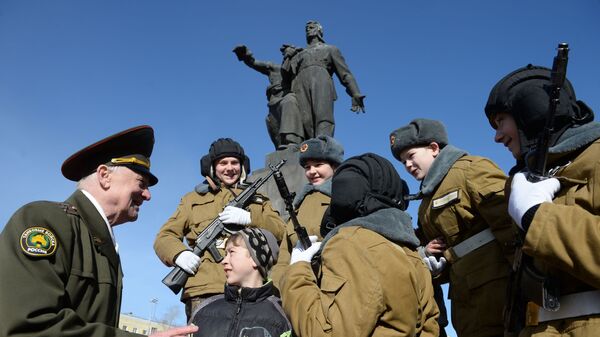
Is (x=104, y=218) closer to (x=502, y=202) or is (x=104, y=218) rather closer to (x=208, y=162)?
(x=502, y=202)

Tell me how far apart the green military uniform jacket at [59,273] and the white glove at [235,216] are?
10.0ft

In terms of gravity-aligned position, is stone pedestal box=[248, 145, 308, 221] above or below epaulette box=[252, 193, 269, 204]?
above

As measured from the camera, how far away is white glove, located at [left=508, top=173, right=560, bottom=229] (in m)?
2.44

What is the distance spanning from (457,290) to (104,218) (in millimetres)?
2351

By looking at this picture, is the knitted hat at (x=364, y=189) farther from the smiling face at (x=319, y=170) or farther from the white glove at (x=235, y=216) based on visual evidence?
the white glove at (x=235, y=216)

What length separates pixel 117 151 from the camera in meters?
3.10

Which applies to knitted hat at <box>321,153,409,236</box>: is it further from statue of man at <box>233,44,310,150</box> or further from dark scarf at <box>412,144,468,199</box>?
statue of man at <box>233,44,310,150</box>

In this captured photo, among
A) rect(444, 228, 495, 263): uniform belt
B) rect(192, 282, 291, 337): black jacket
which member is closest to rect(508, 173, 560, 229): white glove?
rect(444, 228, 495, 263): uniform belt

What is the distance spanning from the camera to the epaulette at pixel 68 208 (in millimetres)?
2645

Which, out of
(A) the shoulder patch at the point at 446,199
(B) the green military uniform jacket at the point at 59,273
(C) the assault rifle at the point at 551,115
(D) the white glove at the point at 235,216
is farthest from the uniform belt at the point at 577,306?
(D) the white glove at the point at 235,216

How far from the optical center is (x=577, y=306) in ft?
7.68

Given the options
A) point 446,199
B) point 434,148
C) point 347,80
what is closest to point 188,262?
point 434,148

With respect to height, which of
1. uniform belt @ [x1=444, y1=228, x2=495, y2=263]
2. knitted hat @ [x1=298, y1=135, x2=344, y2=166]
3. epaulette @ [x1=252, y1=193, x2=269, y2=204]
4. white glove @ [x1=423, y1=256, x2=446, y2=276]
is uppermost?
knitted hat @ [x1=298, y1=135, x2=344, y2=166]

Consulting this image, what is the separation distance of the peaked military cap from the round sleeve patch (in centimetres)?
66
